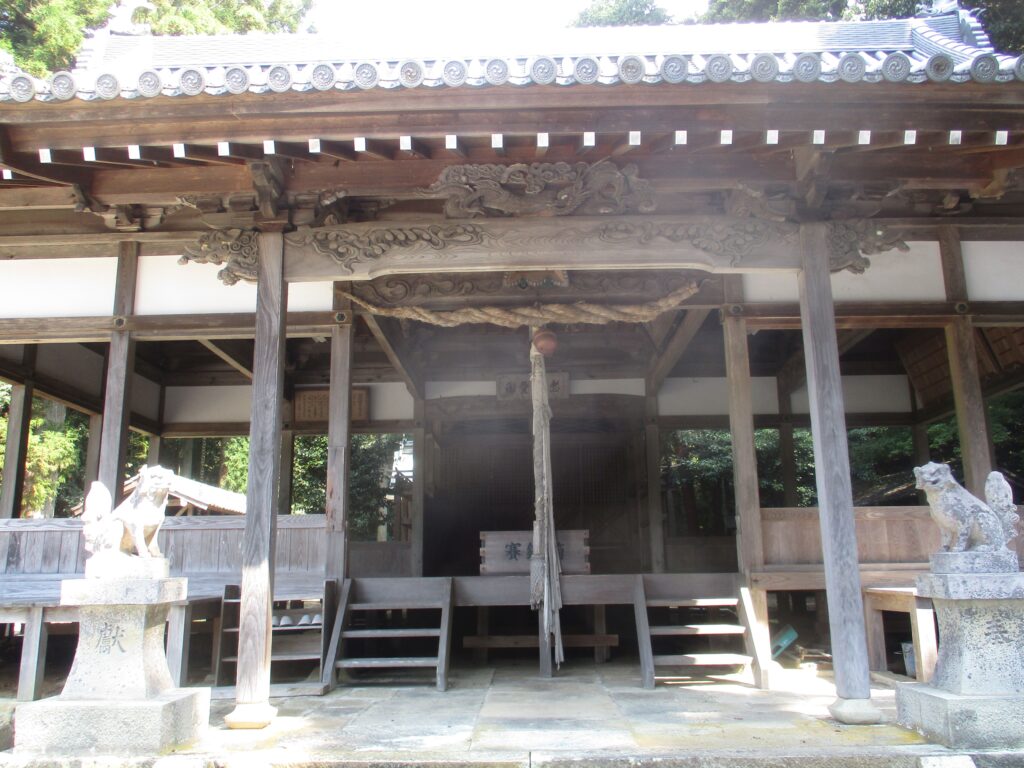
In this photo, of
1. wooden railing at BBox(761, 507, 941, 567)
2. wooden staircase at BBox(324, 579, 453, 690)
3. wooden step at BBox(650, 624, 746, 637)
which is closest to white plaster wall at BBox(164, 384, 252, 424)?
wooden staircase at BBox(324, 579, 453, 690)

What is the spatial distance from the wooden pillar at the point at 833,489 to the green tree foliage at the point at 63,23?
14598 millimetres

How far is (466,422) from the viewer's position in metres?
9.76

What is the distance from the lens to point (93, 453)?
8664mm

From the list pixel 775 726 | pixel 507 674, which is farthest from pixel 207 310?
pixel 775 726

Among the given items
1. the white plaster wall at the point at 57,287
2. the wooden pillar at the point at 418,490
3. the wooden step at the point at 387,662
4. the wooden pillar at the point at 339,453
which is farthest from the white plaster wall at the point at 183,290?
the wooden pillar at the point at 418,490

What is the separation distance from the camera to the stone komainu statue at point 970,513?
399 cm

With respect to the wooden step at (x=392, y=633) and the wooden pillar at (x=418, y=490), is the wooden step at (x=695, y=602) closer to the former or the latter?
the wooden step at (x=392, y=633)

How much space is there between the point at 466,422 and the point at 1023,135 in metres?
6.63

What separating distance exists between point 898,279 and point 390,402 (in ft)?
19.4

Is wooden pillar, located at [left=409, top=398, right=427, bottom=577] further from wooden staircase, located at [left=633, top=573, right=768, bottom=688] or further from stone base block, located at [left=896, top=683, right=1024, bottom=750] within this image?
stone base block, located at [left=896, top=683, right=1024, bottom=750]

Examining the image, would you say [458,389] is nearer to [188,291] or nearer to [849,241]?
[188,291]

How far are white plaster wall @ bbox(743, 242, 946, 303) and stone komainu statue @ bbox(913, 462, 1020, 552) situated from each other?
259 cm

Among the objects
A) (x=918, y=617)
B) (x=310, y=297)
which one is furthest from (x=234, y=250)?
(x=918, y=617)

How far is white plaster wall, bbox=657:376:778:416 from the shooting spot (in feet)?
31.3
